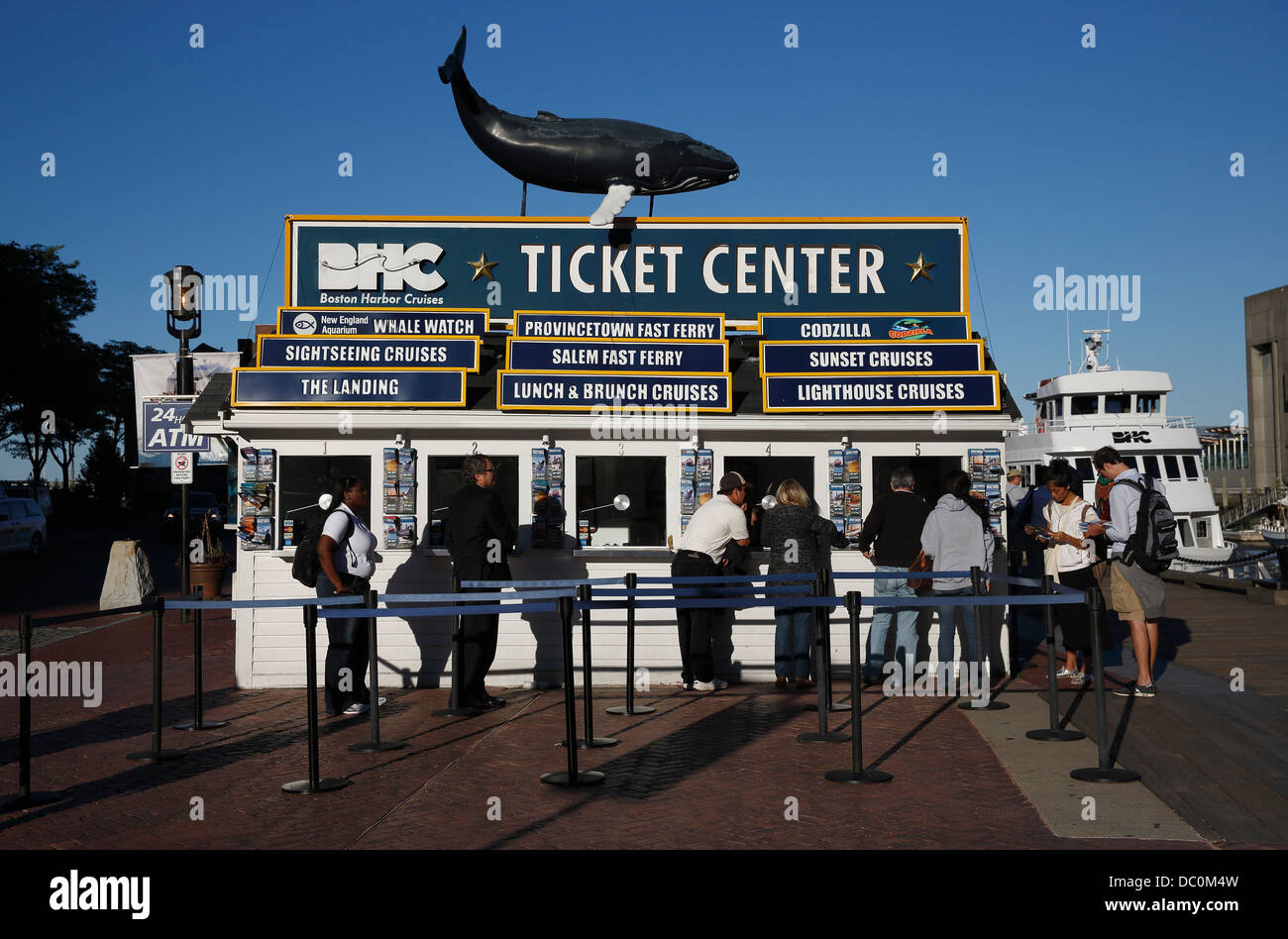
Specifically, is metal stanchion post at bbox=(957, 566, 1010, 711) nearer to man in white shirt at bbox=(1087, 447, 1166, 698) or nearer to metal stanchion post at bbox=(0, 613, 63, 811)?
man in white shirt at bbox=(1087, 447, 1166, 698)

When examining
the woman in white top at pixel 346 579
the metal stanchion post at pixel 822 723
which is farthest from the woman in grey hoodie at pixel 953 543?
the woman in white top at pixel 346 579

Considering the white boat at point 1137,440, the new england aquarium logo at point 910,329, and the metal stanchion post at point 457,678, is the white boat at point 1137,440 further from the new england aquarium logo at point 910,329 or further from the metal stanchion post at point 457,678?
the metal stanchion post at point 457,678

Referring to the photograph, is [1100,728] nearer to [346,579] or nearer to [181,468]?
[346,579]

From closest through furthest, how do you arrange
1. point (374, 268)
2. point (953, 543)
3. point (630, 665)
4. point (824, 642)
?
point (824, 642) < point (630, 665) < point (953, 543) < point (374, 268)

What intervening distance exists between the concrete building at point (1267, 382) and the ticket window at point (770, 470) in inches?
2201

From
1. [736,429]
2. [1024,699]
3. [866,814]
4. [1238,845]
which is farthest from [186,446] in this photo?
[1238,845]

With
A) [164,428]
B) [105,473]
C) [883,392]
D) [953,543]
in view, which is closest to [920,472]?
[883,392]

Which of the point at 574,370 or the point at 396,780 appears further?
the point at 574,370

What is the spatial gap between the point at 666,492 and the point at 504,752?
3945 millimetres

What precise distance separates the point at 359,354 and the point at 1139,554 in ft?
24.4

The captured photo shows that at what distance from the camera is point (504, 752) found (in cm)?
841

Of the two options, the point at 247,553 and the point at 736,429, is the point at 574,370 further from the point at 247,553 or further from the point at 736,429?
the point at 247,553

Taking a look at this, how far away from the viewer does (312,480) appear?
459 inches

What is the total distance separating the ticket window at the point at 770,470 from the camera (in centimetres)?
1188
